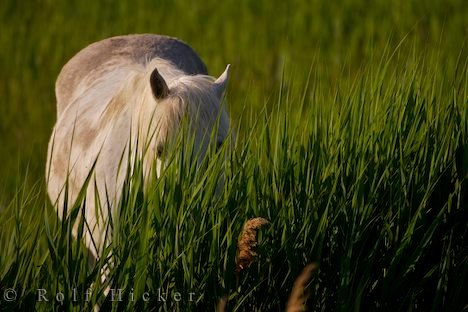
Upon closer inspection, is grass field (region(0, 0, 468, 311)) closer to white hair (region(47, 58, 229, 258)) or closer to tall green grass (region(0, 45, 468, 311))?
tall green grass (region(0, 45, 468, 311))

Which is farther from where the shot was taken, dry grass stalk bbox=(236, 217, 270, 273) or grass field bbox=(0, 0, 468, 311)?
grass field bbox=(0, 0, 468, 311)

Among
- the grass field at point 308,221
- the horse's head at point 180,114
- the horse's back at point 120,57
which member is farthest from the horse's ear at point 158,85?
the horse's back at point 120,57

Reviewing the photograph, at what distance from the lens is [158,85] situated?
3.63 metres

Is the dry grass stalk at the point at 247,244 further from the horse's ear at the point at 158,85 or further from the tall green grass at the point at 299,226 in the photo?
the horse's ear at the point at 158,85

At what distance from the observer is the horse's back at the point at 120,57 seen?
5340 millimetres

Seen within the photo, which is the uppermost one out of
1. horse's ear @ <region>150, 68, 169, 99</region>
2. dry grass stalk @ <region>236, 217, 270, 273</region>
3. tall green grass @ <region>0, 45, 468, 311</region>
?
horse's ear @ <region>150, 68, 169, 99</region>

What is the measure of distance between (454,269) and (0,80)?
17.8 ft

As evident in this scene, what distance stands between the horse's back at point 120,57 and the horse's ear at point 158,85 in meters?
1.54

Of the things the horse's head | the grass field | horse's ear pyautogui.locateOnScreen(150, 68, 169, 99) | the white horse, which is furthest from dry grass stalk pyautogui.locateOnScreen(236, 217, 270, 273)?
horse's ear pyautogui.locateOnScreen(150, 68, 169, 99)

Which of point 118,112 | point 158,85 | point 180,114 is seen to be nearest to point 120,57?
point 118,112

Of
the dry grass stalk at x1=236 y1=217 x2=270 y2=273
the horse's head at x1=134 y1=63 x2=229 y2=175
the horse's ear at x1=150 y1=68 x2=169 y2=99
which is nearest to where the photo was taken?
the dry grass stalk at x1=236 y1=217 x2=270 y2=273

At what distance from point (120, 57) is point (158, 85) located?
1.82m

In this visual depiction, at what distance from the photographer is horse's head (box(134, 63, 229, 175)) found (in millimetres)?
Result: 3473

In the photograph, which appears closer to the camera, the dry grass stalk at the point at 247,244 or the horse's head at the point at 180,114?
the dry grass stalk at the point at 247,244
